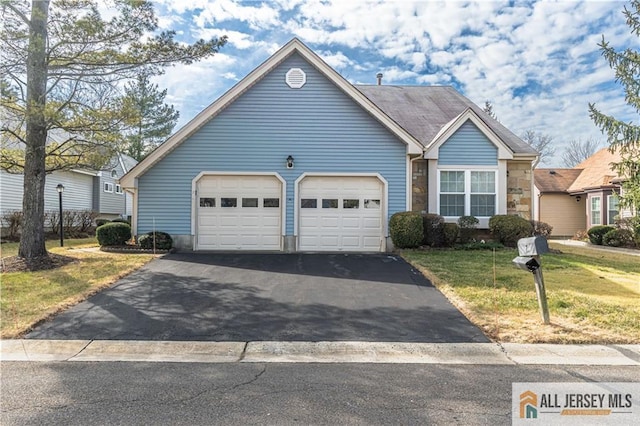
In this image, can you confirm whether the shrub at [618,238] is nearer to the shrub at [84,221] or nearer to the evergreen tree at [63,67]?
the evergreen tree at [63,67]

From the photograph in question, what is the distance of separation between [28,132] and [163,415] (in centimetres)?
1001

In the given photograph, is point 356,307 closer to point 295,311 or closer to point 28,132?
point 295,311

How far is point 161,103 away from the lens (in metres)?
33.1

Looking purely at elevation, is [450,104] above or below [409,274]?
above

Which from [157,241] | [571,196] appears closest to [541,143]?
[571,196]

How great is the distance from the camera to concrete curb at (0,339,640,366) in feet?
14.1

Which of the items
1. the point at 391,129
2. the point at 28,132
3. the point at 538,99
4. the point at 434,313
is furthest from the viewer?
the point at 538,99

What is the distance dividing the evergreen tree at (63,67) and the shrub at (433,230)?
8550 mm

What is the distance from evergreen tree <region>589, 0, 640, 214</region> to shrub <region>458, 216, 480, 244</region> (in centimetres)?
491

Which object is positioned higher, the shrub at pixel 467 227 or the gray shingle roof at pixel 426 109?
the gray shingle roof at pixel 426 109

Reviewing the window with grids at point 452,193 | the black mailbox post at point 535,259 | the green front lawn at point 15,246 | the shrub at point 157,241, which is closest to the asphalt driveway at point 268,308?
the black mailbox post at point 535,259

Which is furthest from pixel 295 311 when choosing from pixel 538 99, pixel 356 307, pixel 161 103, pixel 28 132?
pixel 161 103

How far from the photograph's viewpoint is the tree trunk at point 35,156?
9461mm

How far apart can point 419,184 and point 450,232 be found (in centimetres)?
226
